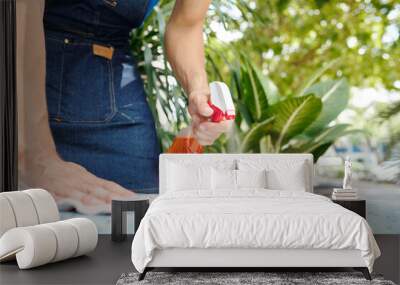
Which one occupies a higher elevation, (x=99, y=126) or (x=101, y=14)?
(x=101, y=14)

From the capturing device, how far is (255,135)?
6070mm

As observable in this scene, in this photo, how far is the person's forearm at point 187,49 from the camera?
609 centimetres

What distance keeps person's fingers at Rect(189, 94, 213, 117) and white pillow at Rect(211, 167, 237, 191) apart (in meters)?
0.73

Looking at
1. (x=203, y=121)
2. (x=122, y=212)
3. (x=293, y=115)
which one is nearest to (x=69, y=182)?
(x=122, y=212)

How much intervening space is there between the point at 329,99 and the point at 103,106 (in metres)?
2.04

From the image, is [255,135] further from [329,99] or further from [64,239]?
[64,239]

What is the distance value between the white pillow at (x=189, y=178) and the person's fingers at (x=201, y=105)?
605 millimetres

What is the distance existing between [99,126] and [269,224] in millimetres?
2518

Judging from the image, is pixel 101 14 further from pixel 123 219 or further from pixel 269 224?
pixel 269 224

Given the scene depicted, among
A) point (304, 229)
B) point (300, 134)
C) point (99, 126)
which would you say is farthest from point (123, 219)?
point (304, 229)

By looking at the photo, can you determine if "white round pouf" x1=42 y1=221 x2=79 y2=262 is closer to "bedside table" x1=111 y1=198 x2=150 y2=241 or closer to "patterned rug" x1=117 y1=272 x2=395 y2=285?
"patterned rug" x1=117 y1=272 x2=395 y2=285

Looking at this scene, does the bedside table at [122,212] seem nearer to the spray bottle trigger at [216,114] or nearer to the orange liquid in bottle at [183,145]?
the orange liquid in bottle at [183,145]

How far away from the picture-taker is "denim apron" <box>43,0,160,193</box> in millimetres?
6105

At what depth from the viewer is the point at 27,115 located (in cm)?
624
